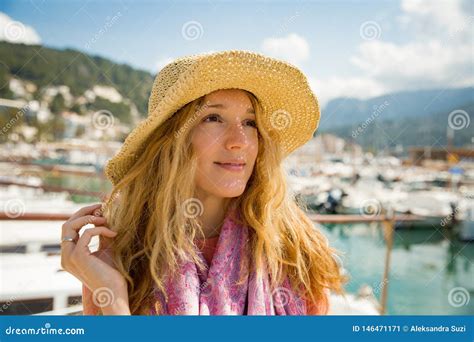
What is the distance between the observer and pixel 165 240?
141cm

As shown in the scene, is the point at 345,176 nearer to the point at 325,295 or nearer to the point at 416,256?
the point at 416,256

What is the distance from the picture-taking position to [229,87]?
1.44 m

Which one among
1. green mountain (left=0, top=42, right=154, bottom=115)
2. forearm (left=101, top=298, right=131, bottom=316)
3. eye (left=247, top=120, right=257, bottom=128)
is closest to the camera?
forearm (left=101, top=298, right=131, bottom=316)

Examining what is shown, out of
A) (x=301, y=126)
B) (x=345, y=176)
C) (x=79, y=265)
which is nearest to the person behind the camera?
(x=79, y=265)

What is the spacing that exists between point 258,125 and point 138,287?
74 cm

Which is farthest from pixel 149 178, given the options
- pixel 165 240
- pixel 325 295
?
pixel 325 295

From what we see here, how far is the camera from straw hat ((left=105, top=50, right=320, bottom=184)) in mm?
1340

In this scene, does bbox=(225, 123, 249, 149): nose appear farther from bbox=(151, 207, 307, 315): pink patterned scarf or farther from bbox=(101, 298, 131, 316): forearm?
bbox=(101, 298, 131, 316): forearm

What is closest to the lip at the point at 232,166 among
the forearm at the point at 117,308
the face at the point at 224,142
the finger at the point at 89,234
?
the face at the point at 224,142

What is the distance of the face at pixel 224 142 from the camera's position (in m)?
1.41

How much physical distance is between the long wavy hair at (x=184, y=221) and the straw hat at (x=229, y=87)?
0.19ft

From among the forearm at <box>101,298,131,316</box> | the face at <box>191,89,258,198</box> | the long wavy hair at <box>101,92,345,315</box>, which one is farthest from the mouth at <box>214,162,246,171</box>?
the forearm at <box>101,298,131,316</box>
